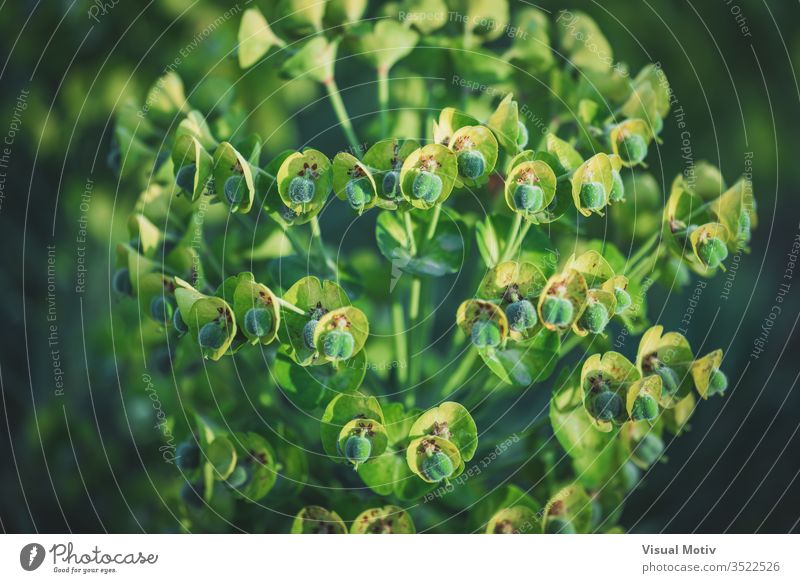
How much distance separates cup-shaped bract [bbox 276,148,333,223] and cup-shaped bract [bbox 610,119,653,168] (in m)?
0.40

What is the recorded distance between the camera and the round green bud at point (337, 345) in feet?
3.36

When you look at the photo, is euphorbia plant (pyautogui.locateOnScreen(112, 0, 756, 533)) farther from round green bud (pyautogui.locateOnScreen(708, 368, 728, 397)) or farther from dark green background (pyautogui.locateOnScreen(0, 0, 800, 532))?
dark green background (pyautogui.locateOnScreen(0, 0, 800, 532))

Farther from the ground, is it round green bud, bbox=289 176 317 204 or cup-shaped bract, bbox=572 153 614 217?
round green bud, bbox=289 176 317 204

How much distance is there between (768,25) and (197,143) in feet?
3.57

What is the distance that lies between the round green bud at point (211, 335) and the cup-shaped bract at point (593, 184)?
461 mm

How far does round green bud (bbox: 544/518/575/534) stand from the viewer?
1.27m

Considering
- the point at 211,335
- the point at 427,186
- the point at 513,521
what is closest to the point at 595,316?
the point at 427,186

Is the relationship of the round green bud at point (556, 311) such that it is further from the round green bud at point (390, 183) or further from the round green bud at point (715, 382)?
the round green bud at point (715, 382)

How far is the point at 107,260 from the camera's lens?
1565 millimetres

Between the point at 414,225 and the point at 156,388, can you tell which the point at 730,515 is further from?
the point at 156,388

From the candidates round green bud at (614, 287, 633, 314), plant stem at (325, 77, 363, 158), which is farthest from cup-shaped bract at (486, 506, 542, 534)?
plant stem at (325, 77, 363, 158)

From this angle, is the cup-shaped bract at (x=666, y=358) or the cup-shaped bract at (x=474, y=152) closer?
the cup-shaped bract at (x=474, y=152)

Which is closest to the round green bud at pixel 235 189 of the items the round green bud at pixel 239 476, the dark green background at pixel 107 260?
the round green bud at pixel 239 476
